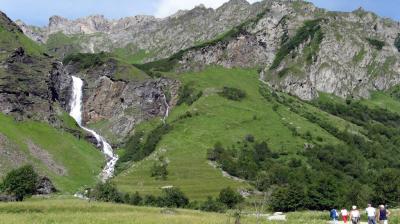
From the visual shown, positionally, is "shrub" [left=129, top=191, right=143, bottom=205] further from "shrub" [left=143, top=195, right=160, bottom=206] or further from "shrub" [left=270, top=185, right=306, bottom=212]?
"shrub" [left=270, top=185, right=306, bottom=212]

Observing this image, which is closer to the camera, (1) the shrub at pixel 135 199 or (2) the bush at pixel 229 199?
(1) the shrub at pixel 135 199

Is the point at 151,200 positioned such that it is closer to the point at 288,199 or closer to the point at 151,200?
the point at 151,200

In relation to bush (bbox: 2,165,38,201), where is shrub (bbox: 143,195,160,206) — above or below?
Answer: below

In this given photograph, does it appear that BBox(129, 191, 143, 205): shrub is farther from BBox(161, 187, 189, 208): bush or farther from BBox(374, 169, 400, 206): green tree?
BBox(374, 169, 400, 206): green tree

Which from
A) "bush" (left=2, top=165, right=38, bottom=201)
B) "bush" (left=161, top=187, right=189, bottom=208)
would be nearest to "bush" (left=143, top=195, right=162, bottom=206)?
"bush" (left=161, top=187, right=189, bottom=208)

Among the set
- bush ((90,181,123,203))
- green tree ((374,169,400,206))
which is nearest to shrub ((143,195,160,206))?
bush ((90,181,123,203))

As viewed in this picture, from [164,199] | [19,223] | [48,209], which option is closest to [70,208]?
[48,209]


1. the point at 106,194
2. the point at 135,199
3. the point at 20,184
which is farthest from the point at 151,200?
the point at 20,184

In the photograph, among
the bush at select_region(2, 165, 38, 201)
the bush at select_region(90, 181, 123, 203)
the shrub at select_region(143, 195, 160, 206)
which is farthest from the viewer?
the shrub at select_region(143, 195, 160, 206)

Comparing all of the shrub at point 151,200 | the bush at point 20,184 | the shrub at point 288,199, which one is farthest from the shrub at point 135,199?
the shrub at point 288,199

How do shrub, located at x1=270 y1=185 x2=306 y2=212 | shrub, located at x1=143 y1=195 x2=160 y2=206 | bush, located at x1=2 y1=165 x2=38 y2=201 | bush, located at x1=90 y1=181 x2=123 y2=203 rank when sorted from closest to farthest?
bush, located at x1=2 y1=165 x2=38 y2=201
shrub, located at x1=270 y1=185 x2=306 y2=212
bush, located at x1=90 y1=181 x2=123 y2=203
shrub, located at x1=143 y1=195 x2=160 y2=206

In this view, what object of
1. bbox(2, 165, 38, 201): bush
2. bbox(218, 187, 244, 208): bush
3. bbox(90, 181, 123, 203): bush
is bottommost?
bbox(218, 187, 244, 208): bush

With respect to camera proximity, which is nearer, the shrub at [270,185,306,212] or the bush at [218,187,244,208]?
the shrub at [270,185,306,212]

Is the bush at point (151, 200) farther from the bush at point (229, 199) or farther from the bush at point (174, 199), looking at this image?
the bush at point (229, 199)
